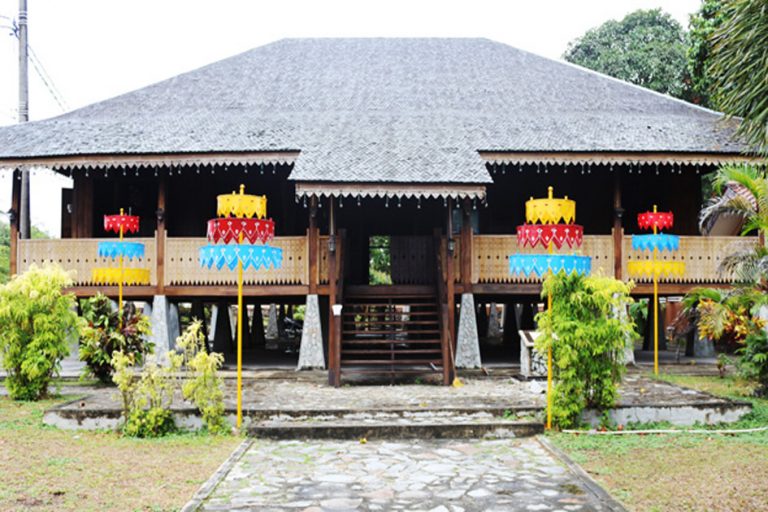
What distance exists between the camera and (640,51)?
29969 mm

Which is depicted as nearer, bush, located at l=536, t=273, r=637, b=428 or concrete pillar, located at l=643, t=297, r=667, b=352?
bush, located at l=536, t=273, r=637, b=428

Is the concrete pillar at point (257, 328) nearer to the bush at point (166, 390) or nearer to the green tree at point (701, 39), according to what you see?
the bush at point (166, 390)

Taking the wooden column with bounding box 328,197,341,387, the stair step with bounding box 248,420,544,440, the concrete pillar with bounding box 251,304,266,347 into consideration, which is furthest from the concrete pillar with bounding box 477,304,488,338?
the stair step with bounding box 248,420,544,440

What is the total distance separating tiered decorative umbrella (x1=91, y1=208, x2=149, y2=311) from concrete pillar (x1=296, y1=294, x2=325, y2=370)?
133 inches

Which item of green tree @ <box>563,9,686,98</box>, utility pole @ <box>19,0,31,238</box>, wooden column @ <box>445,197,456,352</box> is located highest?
green tree @ <box>563,9,686,98</box>

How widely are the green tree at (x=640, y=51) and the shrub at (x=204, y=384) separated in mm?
23302

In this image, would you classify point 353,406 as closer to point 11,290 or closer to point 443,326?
point 443,326

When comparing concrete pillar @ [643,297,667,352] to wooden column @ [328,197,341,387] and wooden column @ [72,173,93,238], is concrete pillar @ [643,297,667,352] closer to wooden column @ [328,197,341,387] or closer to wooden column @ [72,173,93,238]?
wooden column @ [328,197,341,387]

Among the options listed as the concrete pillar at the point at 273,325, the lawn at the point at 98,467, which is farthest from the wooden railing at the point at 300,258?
the concrete pillar at the point at 273,325

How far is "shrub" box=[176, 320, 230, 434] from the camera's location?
8852 millimetres

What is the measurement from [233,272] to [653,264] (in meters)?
8.23

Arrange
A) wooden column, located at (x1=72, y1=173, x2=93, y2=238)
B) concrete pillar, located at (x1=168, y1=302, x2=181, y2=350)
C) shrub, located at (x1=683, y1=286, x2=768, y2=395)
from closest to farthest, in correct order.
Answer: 1. shrub, located at (x1=683, y1=286, x2=768, y2=395)
2. concrete pillar, located at (x1=168, y1=302, x2=181, y2=350)
3. wooden column, located at (x1=72, y1=173, x2=93, y2=238)

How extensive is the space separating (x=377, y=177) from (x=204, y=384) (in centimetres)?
514

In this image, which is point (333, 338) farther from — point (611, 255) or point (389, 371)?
point (611, 255)
